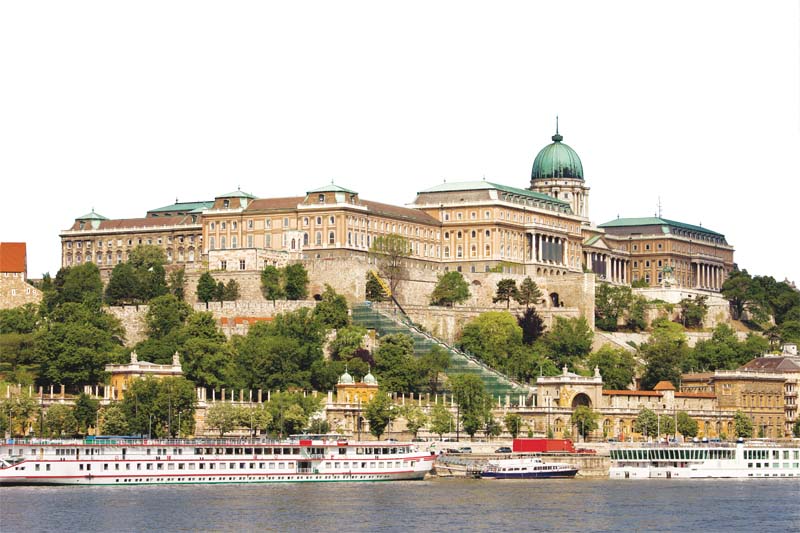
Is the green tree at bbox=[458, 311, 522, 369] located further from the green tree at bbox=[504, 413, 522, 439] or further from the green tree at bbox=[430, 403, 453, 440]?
the green tree at bbox=[430, 403, 453, 440]

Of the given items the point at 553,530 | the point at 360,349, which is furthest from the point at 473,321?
the point at 553,530

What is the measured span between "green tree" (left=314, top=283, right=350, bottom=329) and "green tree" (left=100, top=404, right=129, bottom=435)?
2790 cm

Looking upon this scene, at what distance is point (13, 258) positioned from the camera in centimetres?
17000

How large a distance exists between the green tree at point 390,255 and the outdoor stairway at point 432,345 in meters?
7.70

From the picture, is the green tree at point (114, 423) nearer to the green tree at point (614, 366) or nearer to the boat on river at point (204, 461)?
the boat on river at point (204, 461)

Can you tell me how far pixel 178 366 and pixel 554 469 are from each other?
2709 centimetres

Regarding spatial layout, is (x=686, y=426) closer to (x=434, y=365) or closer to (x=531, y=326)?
(x=434, y=365)

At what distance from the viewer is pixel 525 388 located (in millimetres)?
156000

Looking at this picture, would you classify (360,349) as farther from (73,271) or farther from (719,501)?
(719,501)

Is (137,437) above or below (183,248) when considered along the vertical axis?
below

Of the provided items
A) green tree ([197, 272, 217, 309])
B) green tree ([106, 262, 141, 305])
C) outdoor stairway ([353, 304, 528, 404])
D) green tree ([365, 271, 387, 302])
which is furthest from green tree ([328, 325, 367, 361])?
green tree ([106, 262, 141, 305])

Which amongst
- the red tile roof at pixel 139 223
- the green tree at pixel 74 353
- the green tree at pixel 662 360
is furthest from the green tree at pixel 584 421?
the red tile roof at pixel 139 223

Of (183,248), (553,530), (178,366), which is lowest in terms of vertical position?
(553,530)

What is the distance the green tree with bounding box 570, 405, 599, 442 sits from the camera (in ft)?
492
